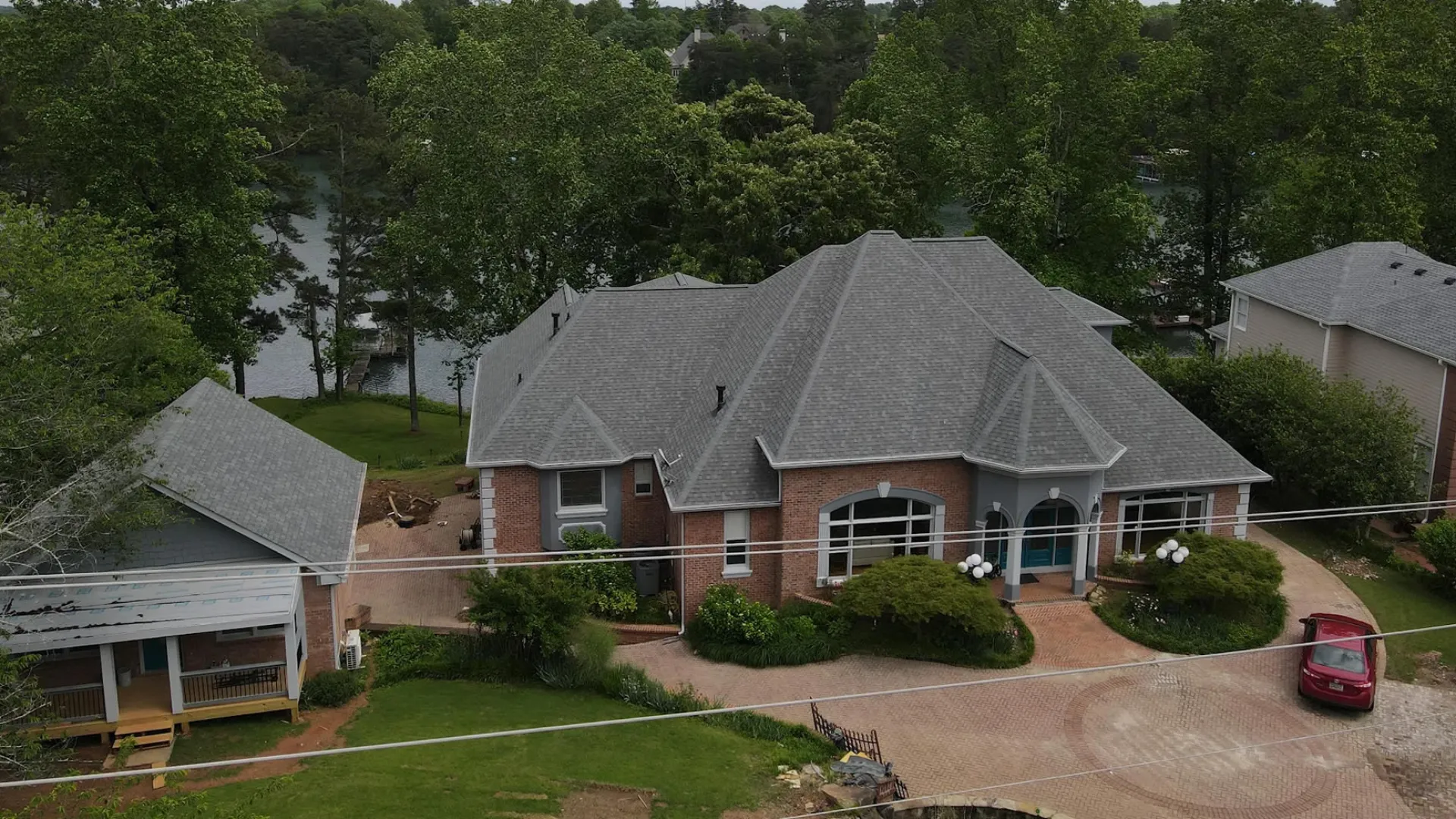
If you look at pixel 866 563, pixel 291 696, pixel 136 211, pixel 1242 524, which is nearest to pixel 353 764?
pixel 291 696

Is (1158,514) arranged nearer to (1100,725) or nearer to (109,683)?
(1100,725)

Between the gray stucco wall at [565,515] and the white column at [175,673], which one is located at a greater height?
the gray stucco wall at [565,515]

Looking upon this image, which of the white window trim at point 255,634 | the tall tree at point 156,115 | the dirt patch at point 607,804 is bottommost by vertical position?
the dirt patch at point 607,804

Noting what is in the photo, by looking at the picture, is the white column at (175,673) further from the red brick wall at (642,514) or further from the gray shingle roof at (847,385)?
the red brick wall at (642,514)

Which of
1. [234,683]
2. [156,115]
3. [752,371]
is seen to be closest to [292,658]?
[234,683]

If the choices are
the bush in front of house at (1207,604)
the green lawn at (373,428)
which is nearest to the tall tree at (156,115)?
the green lawn at (373,428)

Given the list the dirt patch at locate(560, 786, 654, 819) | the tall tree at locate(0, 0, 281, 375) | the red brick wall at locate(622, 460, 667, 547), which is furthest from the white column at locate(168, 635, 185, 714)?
the tall tree at locate(0, 0, 281, 375)

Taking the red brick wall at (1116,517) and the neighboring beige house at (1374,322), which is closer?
the red brick wall at (1116,517)
